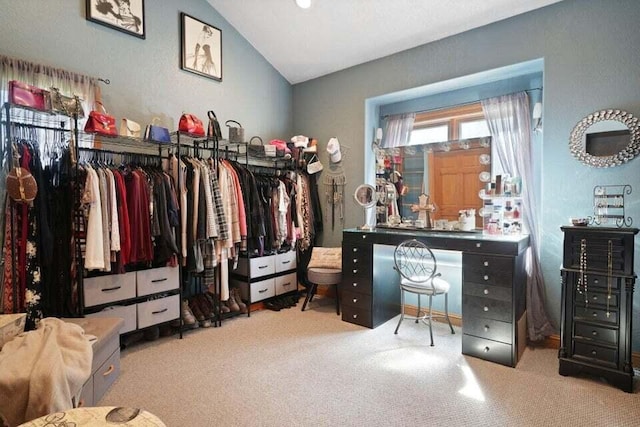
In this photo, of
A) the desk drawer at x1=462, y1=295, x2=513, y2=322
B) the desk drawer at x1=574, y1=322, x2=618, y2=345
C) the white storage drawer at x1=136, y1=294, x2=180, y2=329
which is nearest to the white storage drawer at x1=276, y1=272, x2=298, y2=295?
the white storage drawer at x1=136, y1=294, x2=180, y2=329

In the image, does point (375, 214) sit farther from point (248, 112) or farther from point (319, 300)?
point (248, 112)

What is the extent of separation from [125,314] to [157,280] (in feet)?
1.14

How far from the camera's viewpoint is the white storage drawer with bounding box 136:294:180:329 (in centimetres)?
286

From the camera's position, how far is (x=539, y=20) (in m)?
2.89

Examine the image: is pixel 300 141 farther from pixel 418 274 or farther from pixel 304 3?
pixel 418 274

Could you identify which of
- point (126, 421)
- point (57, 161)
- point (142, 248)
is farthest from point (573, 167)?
point (57, 161)

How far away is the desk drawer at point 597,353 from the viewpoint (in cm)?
228

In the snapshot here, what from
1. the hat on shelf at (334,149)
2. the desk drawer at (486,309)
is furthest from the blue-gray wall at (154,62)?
the desk drawer at (486,309)

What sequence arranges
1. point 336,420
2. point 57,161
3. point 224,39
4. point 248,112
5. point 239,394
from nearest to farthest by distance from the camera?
1. point 336,420
2. point 239,394
3. point 57,161
4. point 224,39
5. point 248,112

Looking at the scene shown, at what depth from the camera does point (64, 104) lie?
2.52 meters

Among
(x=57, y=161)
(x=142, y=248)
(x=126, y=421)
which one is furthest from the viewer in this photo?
(x=142, y=248)

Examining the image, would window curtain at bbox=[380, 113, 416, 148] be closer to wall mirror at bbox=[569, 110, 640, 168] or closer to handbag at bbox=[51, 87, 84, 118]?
wall mirror at bbox=[569, 110, 640, 168]

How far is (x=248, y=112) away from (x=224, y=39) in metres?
0.84

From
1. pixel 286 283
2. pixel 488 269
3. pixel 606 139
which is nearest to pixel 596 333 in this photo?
pixel 488 269
